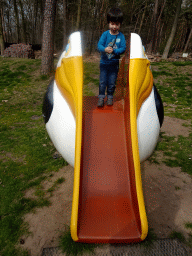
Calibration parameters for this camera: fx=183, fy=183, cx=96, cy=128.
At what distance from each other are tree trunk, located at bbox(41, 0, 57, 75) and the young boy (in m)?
6.34

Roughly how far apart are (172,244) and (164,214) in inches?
16.3

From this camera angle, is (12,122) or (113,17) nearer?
(113,17)

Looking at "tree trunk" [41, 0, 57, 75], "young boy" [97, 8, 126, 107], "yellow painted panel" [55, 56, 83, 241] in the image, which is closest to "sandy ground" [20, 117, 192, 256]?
"yellow painted panel" [55, 56, 83, 241]

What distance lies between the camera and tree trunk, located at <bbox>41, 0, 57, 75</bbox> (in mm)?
7863

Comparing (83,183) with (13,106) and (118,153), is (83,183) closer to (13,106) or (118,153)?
(118,153)

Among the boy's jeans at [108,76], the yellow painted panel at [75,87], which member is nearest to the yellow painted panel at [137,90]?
the boy's jeans at [108,76]

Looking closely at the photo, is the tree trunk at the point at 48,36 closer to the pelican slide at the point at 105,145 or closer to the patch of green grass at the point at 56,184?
the pelican slide at the point at 105,145

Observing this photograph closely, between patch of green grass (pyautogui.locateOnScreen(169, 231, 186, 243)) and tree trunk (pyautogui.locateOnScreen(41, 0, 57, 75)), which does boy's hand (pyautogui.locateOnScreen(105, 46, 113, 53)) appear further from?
tree trunk (pyautogui.locateOnScreen(41, 0, 57, 75))

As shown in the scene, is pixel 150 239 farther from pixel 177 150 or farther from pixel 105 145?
pixel 177 150

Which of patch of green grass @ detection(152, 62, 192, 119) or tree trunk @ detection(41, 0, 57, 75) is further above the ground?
tree trunk @ detection(41, 0, 57, 75)

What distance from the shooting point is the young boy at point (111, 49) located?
2775 millimetres

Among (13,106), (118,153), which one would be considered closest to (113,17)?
(118,153)

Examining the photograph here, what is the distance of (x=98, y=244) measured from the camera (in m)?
2.10

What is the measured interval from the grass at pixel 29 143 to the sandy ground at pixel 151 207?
0.40 feet
